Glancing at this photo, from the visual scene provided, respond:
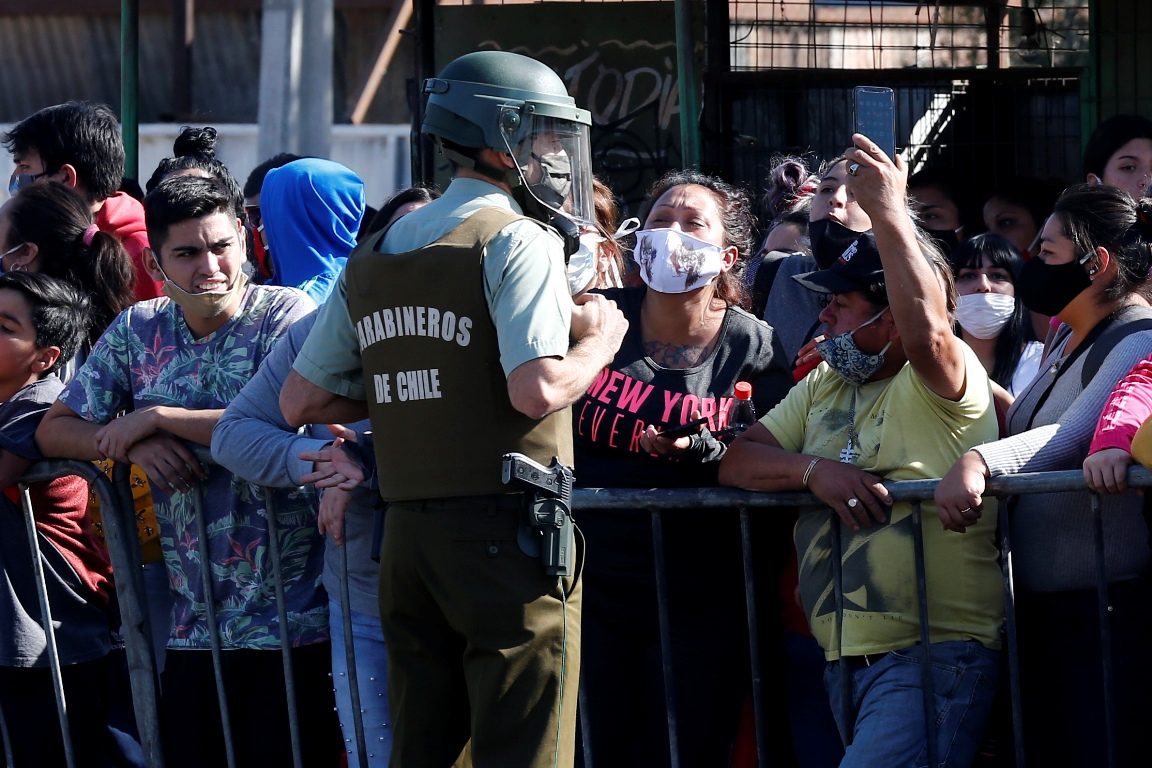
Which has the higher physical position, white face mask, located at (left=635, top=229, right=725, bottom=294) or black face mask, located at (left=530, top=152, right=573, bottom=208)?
black face mask, located at (left=530, top=152, right=573, bottom=208)

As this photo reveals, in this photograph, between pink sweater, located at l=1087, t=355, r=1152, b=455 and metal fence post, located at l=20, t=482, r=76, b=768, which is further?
metal fence post, located at l=20, t=482, r=76, b=768

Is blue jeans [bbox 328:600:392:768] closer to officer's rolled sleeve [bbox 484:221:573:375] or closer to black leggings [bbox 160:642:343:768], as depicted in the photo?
black leggings [bbox 160:642:343:768]

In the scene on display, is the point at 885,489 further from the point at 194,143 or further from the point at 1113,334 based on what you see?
the point at 194,143

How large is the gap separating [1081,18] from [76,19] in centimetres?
957

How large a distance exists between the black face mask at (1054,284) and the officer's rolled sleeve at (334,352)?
1727 mm

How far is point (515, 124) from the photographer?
9.17 ft

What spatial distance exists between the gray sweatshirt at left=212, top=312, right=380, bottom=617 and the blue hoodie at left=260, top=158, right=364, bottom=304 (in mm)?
745

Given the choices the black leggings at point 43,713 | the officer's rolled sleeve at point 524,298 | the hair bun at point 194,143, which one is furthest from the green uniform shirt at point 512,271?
the hair bun at point 194,143

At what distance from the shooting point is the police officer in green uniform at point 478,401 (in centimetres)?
272

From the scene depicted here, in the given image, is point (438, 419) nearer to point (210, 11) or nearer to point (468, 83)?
point (468, 83)

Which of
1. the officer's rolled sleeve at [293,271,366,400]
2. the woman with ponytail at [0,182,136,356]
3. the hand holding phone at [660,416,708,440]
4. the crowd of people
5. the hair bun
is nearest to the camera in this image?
the crowd of people

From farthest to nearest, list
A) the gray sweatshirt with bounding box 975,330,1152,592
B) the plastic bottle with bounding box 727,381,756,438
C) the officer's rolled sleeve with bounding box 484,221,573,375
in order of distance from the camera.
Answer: the plastic bottle with bounding box 727,381,756,438 → the gray sweatshirt with bounding box 975,330,1152,592 → the officer's rolled sleeve with bounding box 484,221,573,375

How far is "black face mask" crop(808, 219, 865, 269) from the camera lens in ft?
12.1

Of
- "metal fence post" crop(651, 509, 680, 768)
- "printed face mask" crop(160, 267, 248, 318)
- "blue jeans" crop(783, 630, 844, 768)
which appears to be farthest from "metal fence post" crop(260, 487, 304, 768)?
"blue jeans" crop(783, 630, 844, 768)
